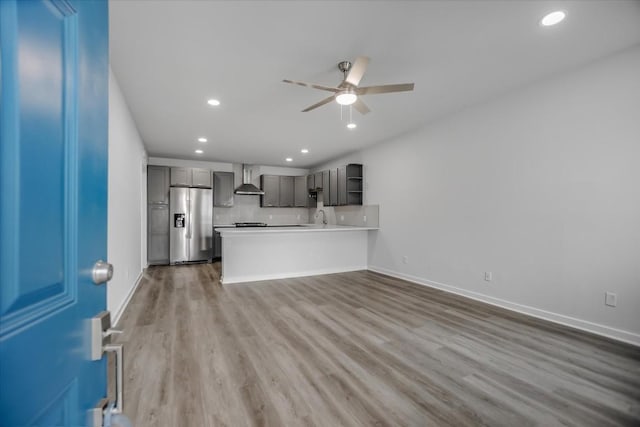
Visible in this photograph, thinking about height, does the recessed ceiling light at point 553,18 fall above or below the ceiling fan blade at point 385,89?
above

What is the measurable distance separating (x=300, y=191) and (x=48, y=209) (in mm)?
7902

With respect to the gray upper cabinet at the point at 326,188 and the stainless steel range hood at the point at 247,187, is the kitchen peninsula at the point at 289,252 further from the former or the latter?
the stainless steel range hood at the point at 247,187

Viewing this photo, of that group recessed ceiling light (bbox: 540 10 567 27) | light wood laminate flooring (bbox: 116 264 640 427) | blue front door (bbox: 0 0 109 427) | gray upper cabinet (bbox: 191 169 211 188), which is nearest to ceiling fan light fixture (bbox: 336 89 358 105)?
recessed ceiling light (bbox: 540 10 567 27)

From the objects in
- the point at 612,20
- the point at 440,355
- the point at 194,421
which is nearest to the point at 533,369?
the point at 440,355

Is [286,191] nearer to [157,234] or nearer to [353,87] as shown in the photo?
[157,234]

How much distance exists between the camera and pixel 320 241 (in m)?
5.50

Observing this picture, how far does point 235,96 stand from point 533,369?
3.98 m

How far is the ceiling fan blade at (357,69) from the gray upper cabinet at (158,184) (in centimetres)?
565

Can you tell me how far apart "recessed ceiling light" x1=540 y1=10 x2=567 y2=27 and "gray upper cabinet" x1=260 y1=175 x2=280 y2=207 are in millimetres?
6661

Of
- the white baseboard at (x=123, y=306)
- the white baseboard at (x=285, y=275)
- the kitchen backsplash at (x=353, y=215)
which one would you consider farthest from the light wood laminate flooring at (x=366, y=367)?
the kitchen backsplash at (x=353, y=215)

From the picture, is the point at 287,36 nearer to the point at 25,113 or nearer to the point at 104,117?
the point at 104,117

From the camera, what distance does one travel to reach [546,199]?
3.08 meters

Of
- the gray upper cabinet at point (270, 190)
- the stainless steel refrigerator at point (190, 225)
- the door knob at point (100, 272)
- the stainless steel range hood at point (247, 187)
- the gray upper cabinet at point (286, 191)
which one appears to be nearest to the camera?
the door knob at point (100, 272)

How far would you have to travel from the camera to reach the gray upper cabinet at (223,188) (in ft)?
24.0
